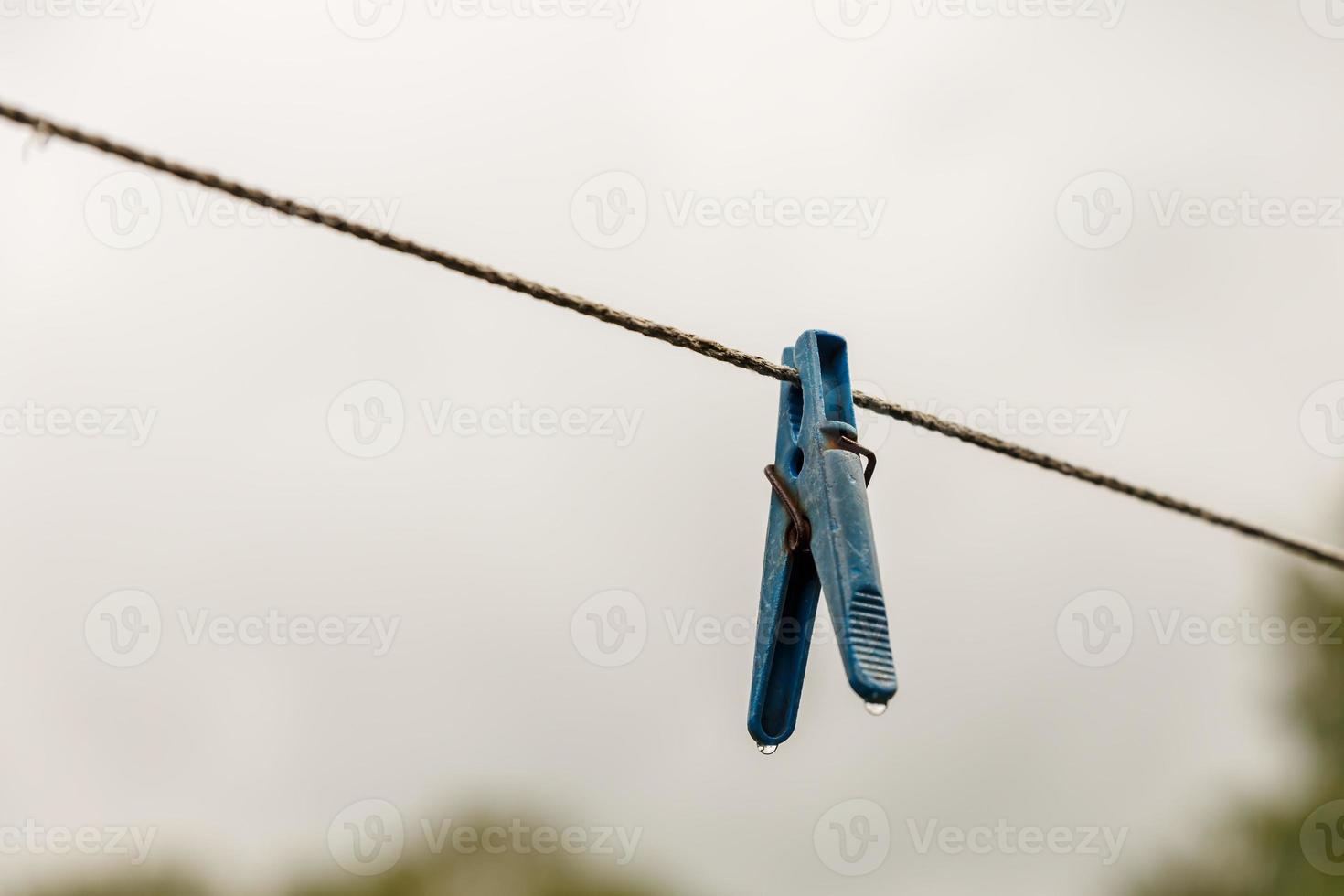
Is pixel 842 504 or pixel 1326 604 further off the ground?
pixel 1326 604

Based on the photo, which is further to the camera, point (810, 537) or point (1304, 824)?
point (1304, 824)

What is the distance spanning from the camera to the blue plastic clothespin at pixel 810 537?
1.72 metres

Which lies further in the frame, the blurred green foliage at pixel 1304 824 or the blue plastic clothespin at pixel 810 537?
the blurred green foliage at pixel 1304 824

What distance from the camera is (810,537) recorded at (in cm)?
193

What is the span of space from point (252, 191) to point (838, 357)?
1216mm

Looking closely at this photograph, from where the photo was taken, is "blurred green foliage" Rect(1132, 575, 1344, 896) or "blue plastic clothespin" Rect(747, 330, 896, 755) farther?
"blurred green foliage" Rect(1132, 575, 1344, 896)

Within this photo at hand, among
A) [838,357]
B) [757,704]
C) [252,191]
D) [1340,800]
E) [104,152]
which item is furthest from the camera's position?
[1340,800]

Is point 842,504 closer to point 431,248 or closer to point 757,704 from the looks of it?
point 757,704

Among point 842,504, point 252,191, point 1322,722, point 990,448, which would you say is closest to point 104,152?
point 252,191

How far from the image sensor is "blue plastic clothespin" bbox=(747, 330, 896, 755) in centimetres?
172

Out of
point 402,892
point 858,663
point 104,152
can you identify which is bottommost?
point 402,892

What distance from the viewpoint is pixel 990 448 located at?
215 cm

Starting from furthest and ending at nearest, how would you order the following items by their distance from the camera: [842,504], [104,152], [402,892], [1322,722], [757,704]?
1. [402,892]
2. [1322,722]
3. [757,704]
4. [842,504]
5. [104,152]

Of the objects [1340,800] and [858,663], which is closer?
[858,663]
